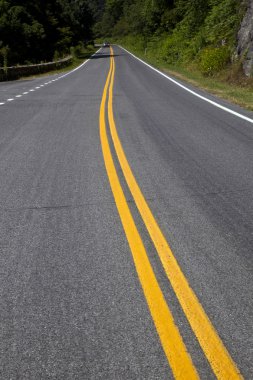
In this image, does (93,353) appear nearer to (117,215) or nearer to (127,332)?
(127,332)

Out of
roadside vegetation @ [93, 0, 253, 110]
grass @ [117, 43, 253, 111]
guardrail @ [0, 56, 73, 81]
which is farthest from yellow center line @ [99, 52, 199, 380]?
guardrail @ [0, 56, 73, 81]

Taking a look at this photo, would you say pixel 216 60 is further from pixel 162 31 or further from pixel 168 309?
pixel 162 31

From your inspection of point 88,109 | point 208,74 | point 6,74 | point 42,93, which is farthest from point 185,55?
point 88,109

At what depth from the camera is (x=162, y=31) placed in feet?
220

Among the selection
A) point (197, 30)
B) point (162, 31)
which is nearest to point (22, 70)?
point (197, 30)

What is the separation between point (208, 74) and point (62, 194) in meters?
21.4

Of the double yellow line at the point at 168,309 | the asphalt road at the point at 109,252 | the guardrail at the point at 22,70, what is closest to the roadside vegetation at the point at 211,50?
the asphalt road at the point at 109,252

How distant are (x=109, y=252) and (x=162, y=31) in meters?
67.6

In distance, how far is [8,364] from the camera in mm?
2676

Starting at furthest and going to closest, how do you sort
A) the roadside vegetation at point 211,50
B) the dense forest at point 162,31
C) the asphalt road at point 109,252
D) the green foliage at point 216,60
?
1. the dense forest at point 162,31
2. the green foliage at point 216,60
3. the roadside vegetation at point 211,50
4. the asphalt road at point 109,252

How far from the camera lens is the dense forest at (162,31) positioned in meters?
27.0

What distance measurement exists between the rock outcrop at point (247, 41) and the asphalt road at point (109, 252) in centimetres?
1289

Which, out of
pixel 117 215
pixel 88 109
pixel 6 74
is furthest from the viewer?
pixel 6 74

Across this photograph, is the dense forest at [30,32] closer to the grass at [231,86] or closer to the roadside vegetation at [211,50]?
the roadside vegetation at [211,50]
